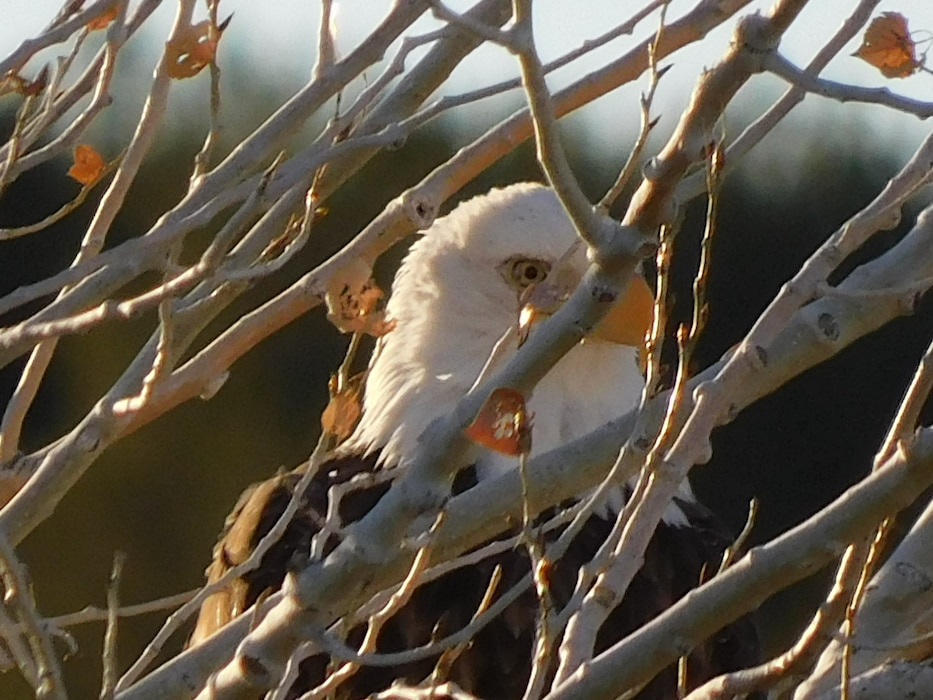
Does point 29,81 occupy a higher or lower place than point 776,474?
lower

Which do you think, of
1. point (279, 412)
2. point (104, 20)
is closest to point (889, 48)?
point (104, 20)

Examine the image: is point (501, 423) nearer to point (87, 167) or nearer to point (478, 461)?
point (87, 167)

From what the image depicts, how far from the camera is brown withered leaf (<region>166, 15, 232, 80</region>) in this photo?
2632 millimetres

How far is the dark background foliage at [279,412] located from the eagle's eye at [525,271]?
5.79 metres

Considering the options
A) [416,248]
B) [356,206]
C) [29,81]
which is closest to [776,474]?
[356,206]

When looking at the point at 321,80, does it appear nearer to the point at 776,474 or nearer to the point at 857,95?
the point at 857,95

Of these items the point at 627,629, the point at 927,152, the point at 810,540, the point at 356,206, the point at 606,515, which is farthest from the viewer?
the point at 356,206

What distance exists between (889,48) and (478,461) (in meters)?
1.92

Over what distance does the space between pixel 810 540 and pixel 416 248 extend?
267 centimetres

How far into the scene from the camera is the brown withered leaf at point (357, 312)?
8.86ft

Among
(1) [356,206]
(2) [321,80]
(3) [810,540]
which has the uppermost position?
(1) [356,206]

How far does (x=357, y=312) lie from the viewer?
2.72m

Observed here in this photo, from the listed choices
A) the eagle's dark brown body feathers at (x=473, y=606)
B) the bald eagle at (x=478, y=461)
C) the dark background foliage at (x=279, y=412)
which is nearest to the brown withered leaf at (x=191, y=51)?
the bald eagle at (x=478, y=461)

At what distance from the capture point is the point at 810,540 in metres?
2.16
